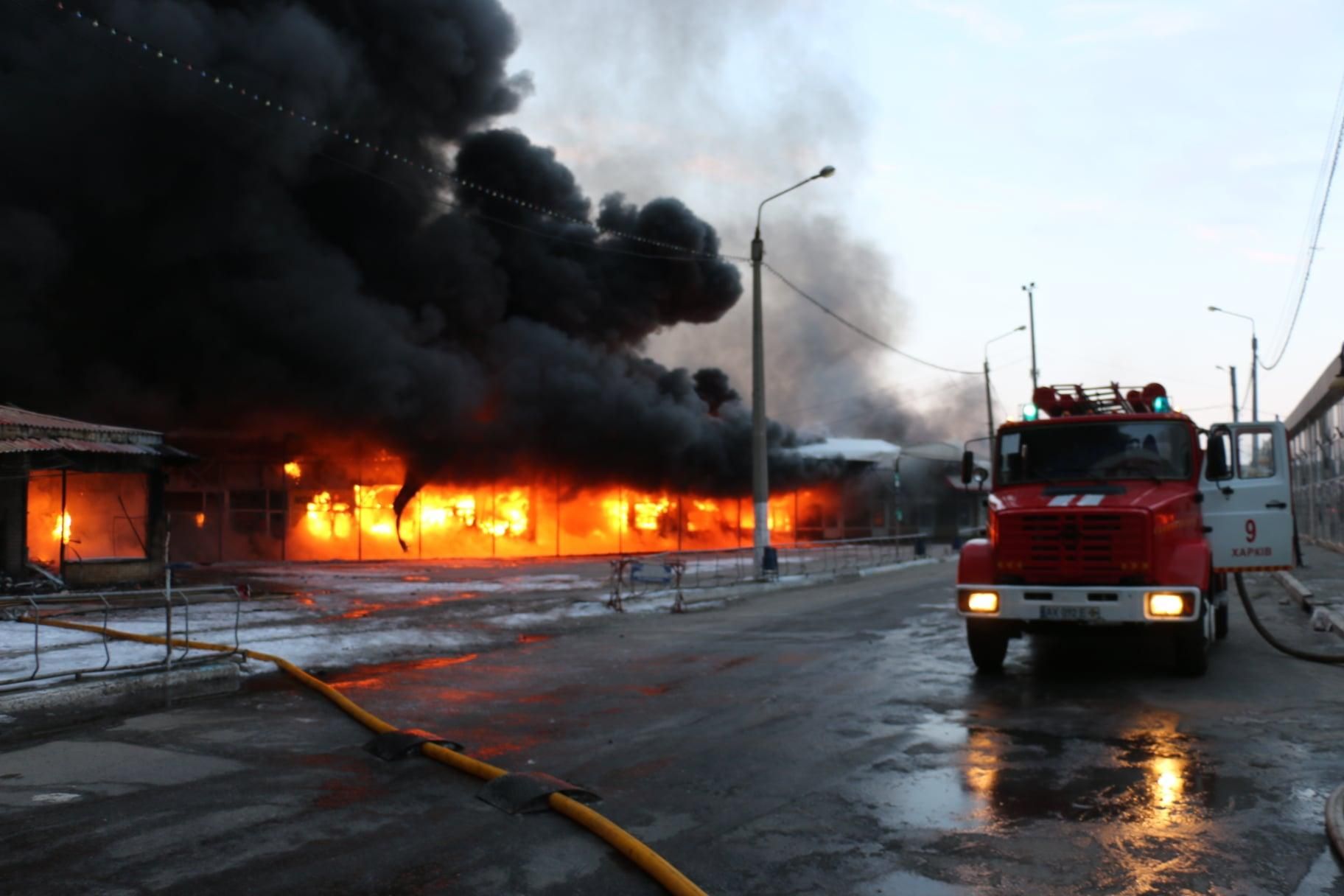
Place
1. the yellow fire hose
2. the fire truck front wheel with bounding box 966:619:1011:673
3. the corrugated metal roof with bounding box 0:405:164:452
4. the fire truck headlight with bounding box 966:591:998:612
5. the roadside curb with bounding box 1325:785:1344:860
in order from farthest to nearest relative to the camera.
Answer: the corrugated metal roof with bounding box 0:405:164:452
the fire truck front wheel with bounding box 966:619:1011:673
the fire truck headlight with bounding box 966:591:998:612
the roadside curb with bounding box 1325:785:1344:860
the yellow fire hose

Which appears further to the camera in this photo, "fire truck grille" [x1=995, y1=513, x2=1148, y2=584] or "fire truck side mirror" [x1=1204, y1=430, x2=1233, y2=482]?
"fire truck side mirror" [x1=1204, y1=430, x2=1233, y2=482]

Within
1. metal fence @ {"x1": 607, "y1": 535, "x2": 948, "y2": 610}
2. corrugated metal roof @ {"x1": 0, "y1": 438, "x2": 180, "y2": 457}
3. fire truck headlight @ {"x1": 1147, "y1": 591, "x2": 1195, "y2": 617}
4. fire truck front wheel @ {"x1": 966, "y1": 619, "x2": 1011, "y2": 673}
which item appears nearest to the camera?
fire truck headlight @ {"x1": 1147, "y1": 591, "x2": 1195, "y2": 617}

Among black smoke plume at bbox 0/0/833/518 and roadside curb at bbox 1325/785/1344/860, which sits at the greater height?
black smoke plume at bbox 0/0/833/518

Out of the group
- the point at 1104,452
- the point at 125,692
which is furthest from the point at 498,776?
the point at 1104,452

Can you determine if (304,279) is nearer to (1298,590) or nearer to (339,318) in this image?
(339,318)

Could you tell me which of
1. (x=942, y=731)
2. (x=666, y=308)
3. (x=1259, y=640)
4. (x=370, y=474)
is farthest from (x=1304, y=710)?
(x=666, y=308)

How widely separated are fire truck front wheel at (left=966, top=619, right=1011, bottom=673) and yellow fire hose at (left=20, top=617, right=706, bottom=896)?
478cm

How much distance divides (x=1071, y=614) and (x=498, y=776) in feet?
16.5

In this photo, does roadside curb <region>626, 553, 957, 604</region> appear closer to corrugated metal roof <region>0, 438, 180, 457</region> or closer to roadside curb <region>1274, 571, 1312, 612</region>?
roadside curb <region>1274, 571, 1312, 612</region>

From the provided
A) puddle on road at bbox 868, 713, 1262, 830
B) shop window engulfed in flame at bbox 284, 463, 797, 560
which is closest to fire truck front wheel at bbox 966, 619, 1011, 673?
puddle on road at bbox 868, 713, 1262, 830

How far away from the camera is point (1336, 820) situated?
15.0 feet

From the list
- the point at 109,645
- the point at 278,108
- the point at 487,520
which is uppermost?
the point at 278,108

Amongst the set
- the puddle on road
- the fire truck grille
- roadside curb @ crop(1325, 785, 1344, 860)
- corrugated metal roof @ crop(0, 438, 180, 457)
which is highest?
corrugated metal roof @ crop(0, 438, 180, 457)

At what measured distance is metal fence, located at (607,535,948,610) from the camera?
717 inches
